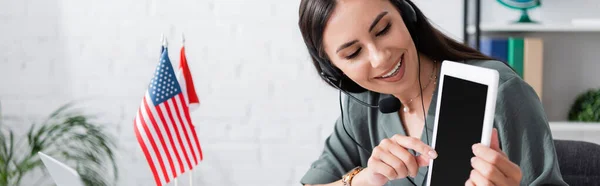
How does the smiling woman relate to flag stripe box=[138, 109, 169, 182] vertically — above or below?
above

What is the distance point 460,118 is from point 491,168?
8 cm

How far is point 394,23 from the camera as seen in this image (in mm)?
1143

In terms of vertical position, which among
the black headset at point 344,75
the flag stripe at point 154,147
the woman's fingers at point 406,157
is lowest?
the flag stripe at point 154,147

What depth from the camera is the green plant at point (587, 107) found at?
2.44 m

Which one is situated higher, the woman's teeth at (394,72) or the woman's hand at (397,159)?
the woman's teeth at (394,72)

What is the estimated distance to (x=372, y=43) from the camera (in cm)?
112

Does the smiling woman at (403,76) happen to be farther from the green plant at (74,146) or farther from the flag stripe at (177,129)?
the green plant at (74,146)

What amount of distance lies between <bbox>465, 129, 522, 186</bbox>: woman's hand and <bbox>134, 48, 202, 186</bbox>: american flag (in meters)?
1.13

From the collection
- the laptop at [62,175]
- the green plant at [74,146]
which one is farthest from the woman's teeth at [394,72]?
the green plant at [74,146]

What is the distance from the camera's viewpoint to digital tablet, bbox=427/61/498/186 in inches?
31.4

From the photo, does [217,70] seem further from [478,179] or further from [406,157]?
[478,179]

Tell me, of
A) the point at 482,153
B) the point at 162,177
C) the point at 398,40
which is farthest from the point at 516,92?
the point at 162,177

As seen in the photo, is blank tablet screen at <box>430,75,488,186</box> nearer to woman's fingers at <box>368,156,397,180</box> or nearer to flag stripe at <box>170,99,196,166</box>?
woman's fingers at <box>368,156,397,180</box>

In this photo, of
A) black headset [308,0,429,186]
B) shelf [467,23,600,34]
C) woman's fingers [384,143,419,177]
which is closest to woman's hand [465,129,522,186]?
woman's fingers [384,143,419,177]
